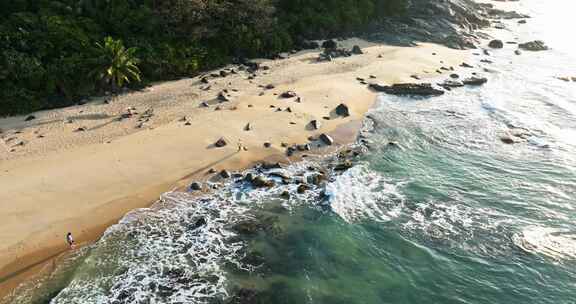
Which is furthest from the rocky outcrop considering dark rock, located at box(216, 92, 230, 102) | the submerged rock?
dark rock, located at box(216, 92, 230, 102)

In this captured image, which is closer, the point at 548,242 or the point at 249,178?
the point at 548,242

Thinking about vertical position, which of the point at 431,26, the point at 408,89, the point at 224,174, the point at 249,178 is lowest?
the point at 249,178

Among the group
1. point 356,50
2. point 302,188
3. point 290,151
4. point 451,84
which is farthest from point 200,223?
point 356,50

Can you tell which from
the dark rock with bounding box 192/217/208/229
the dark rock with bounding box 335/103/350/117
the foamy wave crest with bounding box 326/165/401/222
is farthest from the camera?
the dark rock with bounding box 335/103/350/117

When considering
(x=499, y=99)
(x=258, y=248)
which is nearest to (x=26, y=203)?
(x=258, y=248)

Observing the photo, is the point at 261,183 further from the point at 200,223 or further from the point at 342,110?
the point at 342,110

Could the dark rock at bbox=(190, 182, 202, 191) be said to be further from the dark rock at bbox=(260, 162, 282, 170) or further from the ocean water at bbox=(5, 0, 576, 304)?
the dark rock at bbox=(260, 162, 282, 170)

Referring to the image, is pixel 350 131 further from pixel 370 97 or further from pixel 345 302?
pixel 345 302

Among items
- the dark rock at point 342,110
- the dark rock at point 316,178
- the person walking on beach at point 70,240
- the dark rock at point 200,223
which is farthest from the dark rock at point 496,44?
the person walking on beach at point 70,240
